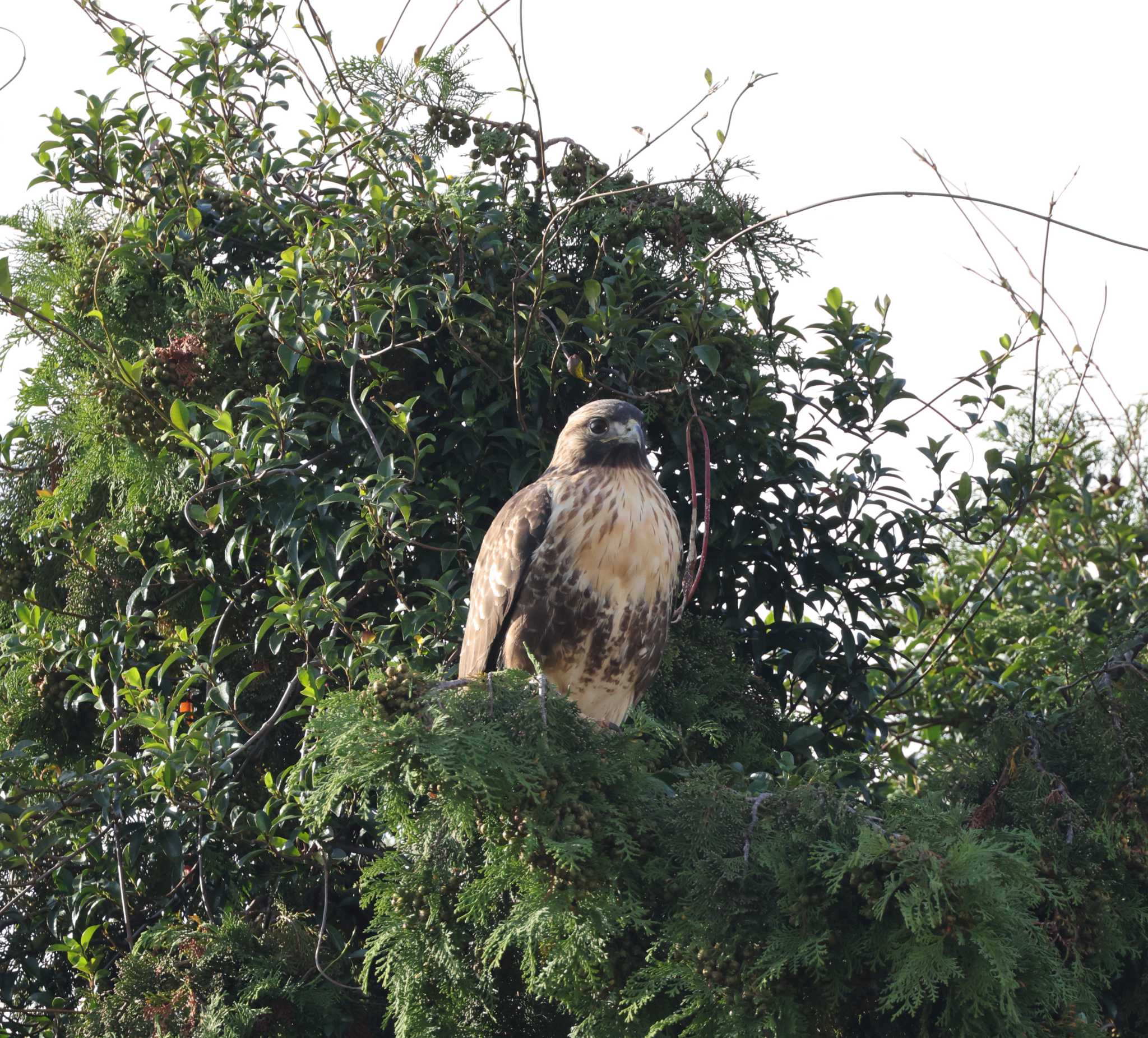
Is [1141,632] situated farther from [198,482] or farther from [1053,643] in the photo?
[198,482]

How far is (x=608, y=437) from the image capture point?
151 inches

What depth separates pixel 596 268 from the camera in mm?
4469

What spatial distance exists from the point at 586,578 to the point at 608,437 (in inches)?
18.2

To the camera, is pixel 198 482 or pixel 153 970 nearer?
pixel 153 970

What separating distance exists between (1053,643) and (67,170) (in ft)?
14.2

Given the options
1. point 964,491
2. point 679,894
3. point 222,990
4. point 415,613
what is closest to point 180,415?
point 415,613

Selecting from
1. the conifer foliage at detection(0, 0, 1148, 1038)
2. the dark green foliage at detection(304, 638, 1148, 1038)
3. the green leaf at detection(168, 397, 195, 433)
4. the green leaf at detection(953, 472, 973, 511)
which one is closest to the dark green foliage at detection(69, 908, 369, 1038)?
the conifer foliage at detection(0, 0, 1148, 1038)

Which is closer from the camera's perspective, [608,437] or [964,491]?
[608,437]

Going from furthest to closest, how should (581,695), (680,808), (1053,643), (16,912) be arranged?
(1053,643) < (16,912) < (581,695) < (680,808)

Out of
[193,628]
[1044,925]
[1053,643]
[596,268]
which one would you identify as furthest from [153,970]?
[1053,643]

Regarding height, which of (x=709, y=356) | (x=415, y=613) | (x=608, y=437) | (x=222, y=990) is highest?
(x=709, y=356)

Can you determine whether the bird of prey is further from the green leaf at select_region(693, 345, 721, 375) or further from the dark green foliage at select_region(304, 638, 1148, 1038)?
the dark green foliage at select_region(304, 638, 1148, 1038)

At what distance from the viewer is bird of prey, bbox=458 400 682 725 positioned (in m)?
3.72

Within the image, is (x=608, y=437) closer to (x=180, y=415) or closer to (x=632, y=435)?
(x=632, y=435)
